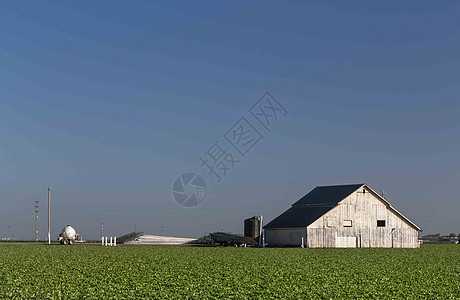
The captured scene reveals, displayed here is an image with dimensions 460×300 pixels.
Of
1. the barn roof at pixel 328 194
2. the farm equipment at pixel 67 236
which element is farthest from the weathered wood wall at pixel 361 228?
the farm equipment at pixel 67 236

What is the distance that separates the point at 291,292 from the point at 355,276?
686 cm

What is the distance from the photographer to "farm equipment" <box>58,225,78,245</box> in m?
75.2

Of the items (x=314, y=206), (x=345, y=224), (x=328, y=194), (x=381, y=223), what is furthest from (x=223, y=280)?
(x=328, y=194)

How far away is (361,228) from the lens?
223 ft

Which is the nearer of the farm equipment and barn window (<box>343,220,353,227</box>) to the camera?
barn window (<box>343,220,353,227</box>)

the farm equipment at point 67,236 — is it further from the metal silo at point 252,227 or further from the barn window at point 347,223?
the barn window at point 347,223

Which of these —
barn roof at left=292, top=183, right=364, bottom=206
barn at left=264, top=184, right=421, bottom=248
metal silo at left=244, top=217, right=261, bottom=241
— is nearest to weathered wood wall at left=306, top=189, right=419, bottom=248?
barn at left=264, top=184, right=421, bottom=248

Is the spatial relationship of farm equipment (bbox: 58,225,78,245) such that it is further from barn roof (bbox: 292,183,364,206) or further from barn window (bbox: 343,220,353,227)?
barn window (bbox: 343,220,353,227)

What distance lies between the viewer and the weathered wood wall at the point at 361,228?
65375 mm

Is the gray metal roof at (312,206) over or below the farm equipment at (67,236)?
over

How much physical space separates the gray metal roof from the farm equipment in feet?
78.3

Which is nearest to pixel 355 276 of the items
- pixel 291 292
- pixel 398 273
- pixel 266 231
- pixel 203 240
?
pixel 398 273

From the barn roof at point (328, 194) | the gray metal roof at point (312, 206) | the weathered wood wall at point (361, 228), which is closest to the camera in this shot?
the weathered wood wall at point (361, 228)

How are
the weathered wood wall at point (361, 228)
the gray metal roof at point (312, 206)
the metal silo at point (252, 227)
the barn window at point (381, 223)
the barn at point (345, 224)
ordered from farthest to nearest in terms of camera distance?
the metal silo at point (252, 227)
the barn window at point (381, 223)
the gray metal roof at point (312, 206)
the barn at point (345, 224)
the weathered wood wall at point (361, 228)
